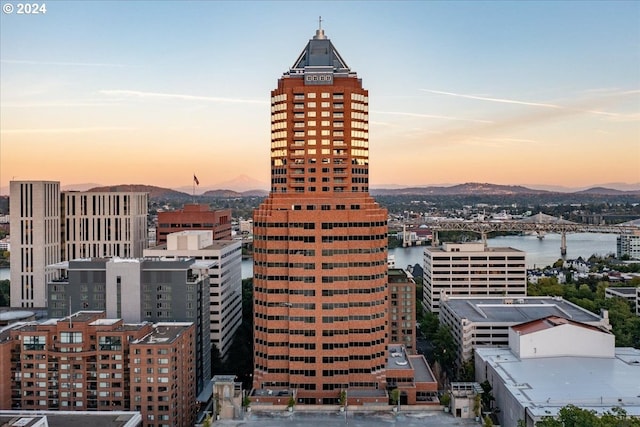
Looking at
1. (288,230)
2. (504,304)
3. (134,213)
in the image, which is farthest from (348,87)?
(134,213)

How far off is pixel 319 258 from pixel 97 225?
4236 centimetres

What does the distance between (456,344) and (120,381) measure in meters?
31.5

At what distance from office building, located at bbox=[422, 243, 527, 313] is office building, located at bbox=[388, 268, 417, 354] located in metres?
15.4

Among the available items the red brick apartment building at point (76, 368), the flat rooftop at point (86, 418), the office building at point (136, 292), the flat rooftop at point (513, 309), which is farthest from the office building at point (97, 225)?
the flat rooftop at point (86, 418)

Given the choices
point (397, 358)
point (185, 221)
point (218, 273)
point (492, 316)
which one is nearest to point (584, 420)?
point (397, 358)

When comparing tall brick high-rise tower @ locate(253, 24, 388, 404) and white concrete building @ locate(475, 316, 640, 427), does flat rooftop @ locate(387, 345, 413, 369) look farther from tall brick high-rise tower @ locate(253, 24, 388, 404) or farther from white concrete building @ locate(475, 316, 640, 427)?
white concrete building @ locate(475, 316, 640, 427)

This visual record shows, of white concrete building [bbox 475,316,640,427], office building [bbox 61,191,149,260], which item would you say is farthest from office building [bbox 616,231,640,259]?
office building [bbox 61,191,149,260]

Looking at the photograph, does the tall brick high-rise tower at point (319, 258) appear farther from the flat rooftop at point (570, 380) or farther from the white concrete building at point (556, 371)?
the flat rooftop at point (570, 380)

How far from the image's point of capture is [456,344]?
57.7 m

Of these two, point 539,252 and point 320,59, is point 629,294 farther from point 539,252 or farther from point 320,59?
point 539,252

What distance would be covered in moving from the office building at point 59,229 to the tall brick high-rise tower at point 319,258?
35.9 meters

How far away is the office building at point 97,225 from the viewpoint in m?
74.9

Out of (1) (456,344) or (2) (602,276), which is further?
(2) (602,276)

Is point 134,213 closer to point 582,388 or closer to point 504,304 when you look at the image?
point 504,304
